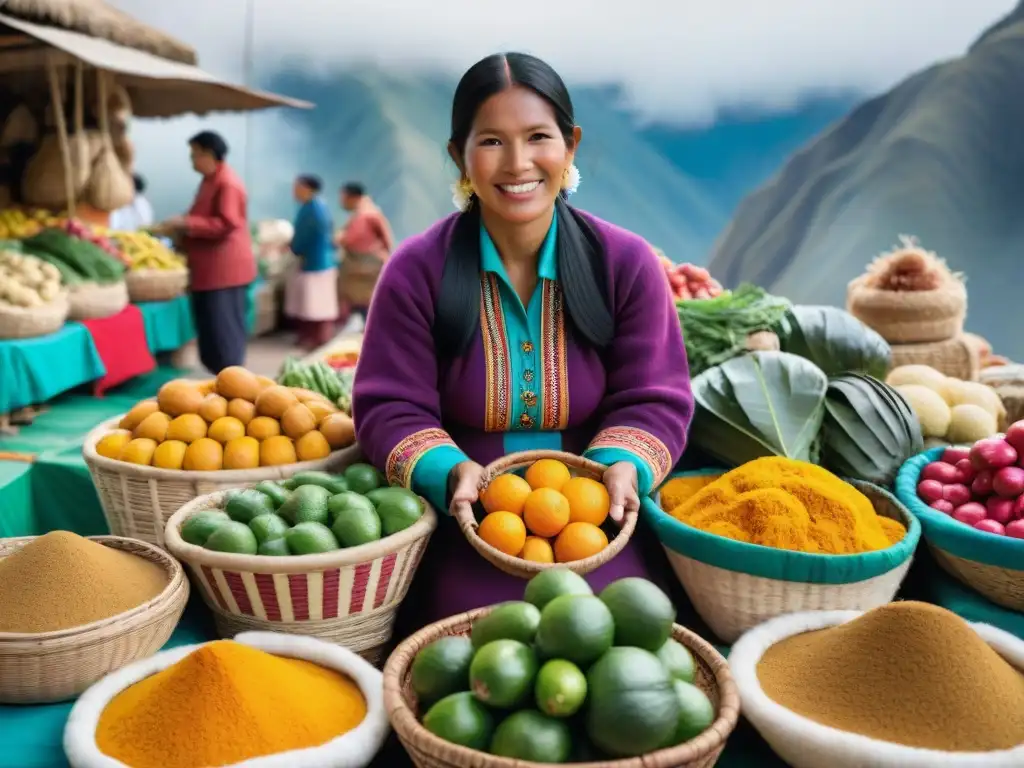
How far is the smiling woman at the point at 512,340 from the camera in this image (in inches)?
65.6

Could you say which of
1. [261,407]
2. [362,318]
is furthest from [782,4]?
[261,407]

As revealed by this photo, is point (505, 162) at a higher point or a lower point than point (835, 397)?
higher

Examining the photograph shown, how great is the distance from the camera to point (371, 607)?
1.55 m

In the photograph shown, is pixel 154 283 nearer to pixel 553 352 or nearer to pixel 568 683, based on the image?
pixel 553 352

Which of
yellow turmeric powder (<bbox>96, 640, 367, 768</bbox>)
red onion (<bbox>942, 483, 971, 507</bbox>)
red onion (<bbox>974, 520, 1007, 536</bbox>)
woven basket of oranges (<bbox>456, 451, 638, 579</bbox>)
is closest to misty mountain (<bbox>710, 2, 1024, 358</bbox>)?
red onion (<bbox>942, 483, 971, 507</bbox>)

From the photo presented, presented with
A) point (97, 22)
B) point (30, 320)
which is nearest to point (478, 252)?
point (30, 320)

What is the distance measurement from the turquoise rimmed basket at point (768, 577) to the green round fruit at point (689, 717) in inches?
18.9

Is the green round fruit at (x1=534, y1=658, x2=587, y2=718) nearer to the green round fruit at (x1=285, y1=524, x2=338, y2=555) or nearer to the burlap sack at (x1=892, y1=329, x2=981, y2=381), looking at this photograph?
the green round fruit at (x1=285, y1=524, x2=338, y2=555)

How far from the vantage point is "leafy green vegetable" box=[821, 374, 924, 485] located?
205 cm

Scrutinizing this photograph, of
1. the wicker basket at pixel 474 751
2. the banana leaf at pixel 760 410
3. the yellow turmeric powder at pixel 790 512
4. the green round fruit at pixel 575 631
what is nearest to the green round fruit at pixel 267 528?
→ the wicker basket at pixel 474 751

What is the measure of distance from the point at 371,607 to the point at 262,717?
0.39 m

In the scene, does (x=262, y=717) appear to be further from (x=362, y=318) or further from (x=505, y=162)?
(x=362, y=318)

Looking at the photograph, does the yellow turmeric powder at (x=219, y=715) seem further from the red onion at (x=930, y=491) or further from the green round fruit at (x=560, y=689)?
the red onion at (x=930, y=491)

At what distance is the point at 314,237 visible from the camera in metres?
7.34
